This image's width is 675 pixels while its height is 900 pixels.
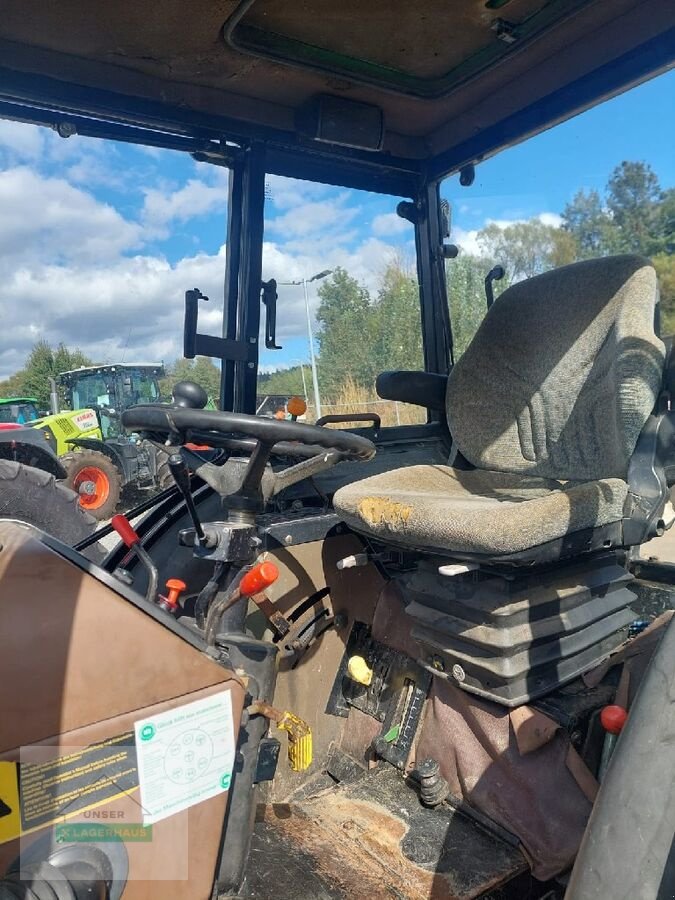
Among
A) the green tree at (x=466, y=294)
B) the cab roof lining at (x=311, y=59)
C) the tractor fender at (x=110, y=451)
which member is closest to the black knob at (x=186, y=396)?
the cab roof lining at (x=311, y=59)

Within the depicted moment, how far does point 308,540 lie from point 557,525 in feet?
2.13

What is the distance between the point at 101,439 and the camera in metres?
8.24

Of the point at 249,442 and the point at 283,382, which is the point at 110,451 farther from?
the point at 249,442

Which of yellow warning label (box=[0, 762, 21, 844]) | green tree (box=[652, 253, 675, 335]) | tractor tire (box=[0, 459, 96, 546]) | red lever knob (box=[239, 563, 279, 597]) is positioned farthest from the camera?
tractor tire (box=[0, 459, 96, 546])

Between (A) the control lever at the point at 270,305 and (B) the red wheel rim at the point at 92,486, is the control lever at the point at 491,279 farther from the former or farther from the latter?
(B) the red wheel rim at the point at 92,486

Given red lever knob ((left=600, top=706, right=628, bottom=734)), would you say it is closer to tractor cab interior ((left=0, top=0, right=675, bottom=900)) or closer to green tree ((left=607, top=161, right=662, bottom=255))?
tractor cab interior ((left=0, top=0, right=675, bottom=900))

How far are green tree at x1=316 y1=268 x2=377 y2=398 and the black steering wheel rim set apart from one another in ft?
2.71

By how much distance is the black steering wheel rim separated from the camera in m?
1.12

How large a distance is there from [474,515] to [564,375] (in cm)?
69

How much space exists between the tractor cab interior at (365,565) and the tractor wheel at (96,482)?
5.39 metres

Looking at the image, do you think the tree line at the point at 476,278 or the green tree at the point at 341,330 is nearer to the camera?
the tree line at the point at 476,278

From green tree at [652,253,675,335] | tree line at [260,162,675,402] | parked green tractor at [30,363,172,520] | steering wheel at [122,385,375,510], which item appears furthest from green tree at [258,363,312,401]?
parked green tractor at [30,363,172,520]

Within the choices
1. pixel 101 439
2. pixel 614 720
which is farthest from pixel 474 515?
pixel 101 439

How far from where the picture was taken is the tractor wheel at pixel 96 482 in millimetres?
7117
